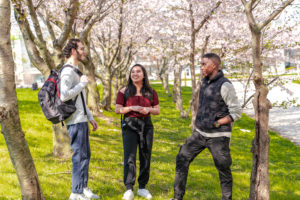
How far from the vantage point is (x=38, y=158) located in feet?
24.1

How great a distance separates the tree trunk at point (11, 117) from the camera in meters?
3.51

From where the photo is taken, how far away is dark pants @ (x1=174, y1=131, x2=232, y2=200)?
432 cm

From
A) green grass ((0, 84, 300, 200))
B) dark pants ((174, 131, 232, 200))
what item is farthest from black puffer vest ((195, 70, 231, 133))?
green grass ((0, 84, 300, 200))

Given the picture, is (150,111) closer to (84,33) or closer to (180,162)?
(180,162)

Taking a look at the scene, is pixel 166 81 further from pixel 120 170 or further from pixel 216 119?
pixel 216 119

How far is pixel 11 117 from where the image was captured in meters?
3.60

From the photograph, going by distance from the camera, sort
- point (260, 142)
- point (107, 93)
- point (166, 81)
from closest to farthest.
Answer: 1. point (260, 142)
2. point (107, 93)
3. point (166, 81)

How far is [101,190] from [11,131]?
2.19 m

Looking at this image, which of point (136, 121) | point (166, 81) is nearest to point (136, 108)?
point (136, 121)

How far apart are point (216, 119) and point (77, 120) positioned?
6.34 ft

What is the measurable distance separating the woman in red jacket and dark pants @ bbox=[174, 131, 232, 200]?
2.07ft

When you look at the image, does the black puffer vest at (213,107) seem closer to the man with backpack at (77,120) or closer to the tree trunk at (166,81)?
the man with backpack at (77,120)

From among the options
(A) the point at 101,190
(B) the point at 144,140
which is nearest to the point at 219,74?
(B) the point at 144,140

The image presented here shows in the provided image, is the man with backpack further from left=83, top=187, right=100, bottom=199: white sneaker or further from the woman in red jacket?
the woman in red jacket
